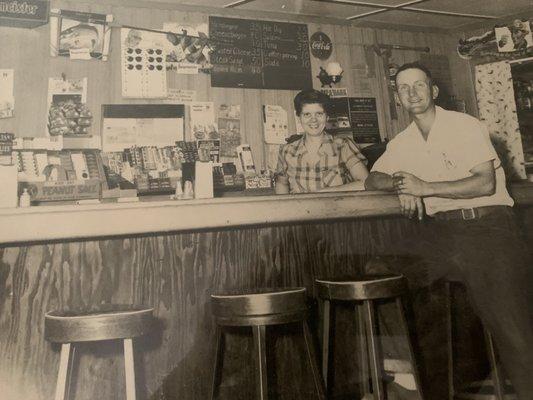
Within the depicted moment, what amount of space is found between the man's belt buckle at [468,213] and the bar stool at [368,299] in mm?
802

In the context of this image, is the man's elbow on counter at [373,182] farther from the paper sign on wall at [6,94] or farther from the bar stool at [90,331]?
the paper sign on wall at [6,94]

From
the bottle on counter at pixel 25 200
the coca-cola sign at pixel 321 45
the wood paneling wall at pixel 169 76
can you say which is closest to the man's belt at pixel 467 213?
the wood paneling wall at pixel 169 76

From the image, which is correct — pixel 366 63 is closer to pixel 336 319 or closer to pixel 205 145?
pixel 205 145

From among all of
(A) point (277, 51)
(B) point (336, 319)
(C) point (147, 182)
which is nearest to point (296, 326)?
(B) point (336, 319)

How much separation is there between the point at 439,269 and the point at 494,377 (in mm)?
544

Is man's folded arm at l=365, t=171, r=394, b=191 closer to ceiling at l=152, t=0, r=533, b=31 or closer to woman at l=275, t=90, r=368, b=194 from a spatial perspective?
woman at l=275, t=90, r=368, b=194

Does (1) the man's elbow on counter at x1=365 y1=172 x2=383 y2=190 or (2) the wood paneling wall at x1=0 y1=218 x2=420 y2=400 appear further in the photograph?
(1) the man's elbow on counter at x1=365 y1=172 x2=383 y2=190

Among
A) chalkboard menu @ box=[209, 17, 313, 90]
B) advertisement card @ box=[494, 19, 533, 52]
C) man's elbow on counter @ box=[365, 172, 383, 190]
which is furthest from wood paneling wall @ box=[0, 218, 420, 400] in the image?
advertisement card @ box=[494, 19, 533, 52]

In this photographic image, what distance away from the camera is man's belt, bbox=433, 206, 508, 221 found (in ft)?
8.45

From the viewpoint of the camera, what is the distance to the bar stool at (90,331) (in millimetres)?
1616

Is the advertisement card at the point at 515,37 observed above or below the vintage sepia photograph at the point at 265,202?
above

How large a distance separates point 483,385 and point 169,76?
10.5 feet

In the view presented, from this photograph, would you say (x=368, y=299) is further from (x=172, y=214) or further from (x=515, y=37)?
(x=515, y=37)

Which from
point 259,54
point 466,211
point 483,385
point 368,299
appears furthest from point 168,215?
point 259,54
